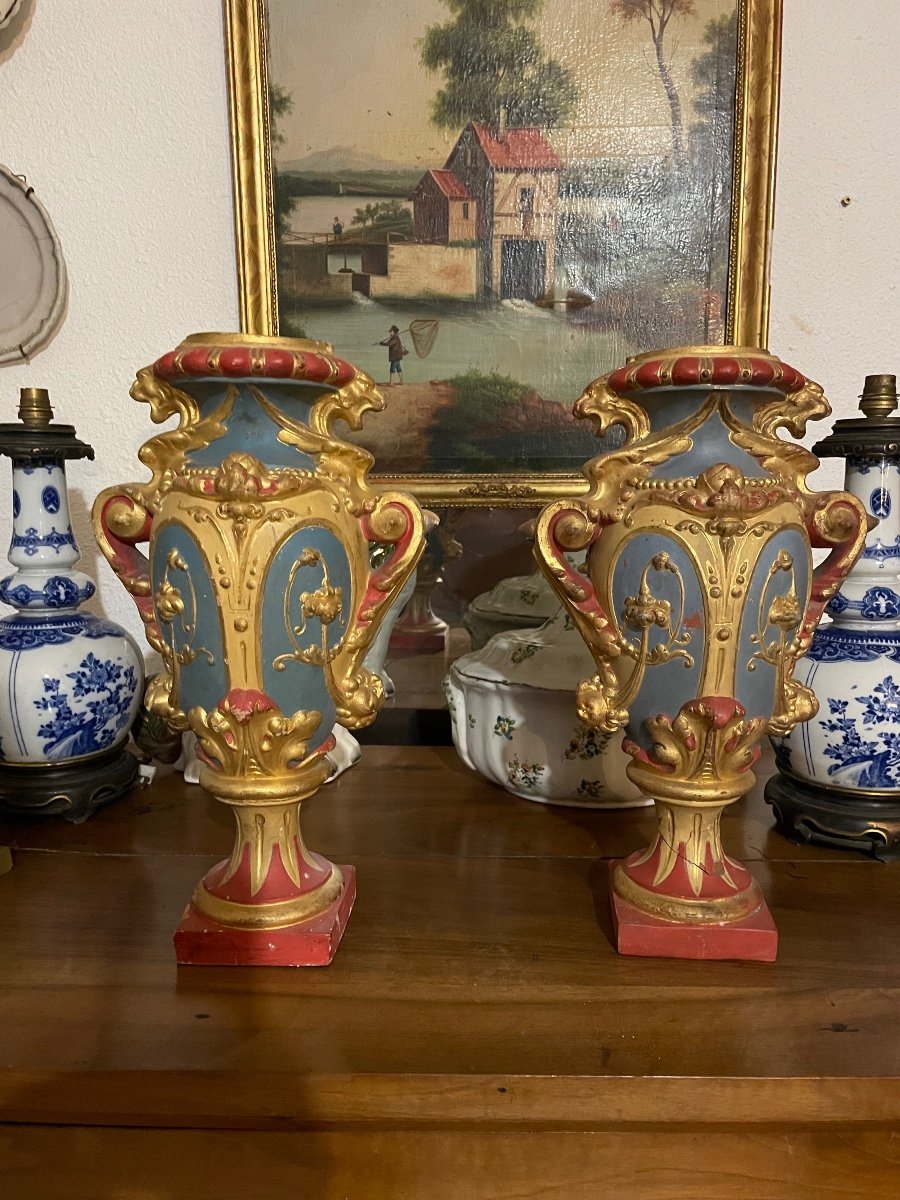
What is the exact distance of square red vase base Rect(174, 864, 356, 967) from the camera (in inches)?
24.2

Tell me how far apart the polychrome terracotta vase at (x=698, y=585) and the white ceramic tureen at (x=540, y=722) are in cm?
19

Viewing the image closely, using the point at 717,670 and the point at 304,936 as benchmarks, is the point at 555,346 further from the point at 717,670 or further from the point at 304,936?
the point at 304,936

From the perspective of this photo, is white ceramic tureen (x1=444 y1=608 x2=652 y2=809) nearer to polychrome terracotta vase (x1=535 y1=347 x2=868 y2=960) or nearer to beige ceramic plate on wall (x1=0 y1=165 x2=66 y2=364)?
polychrome terracotta vase (x1=535 y1=347 x2=868 y2=960)

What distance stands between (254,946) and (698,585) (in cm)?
43

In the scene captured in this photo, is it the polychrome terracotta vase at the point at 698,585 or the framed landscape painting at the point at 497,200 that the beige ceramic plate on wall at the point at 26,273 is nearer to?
the framed landscape painting at the point at 497,200

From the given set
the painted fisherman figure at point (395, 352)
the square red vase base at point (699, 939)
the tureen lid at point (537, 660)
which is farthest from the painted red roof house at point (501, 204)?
the square red vase base at point (699, 939)

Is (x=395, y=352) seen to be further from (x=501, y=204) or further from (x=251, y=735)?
(x=251, y=735)

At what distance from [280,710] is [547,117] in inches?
31.0

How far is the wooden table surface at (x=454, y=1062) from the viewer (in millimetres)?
500

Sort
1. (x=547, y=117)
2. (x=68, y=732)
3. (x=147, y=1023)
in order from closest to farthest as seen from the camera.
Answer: (x=147, y=1023) → (x=68, y=732) → (x=547, y=117)

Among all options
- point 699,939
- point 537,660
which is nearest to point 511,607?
point 537,660

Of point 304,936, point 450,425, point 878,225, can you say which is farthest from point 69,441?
point 878,225

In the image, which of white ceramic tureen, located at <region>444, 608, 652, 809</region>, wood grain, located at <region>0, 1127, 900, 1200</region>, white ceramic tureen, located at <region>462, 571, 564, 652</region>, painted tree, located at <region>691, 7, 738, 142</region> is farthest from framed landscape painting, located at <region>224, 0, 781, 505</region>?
wood grain, located at <region>0, 1127, 900, 1200</region>

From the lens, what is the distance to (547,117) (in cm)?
96
